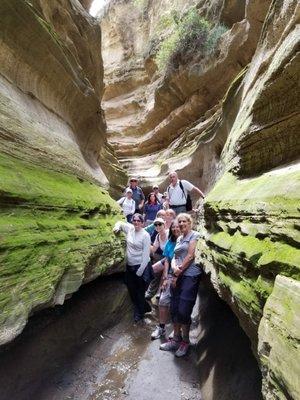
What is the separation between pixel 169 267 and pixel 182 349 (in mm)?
1504

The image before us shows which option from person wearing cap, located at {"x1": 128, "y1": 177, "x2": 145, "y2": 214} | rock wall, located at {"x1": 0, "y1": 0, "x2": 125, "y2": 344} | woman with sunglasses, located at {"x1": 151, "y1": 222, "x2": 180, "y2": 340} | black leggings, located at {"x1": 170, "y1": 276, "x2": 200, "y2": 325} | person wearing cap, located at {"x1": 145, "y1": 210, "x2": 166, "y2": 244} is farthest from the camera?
person wearing cap, located at {"x1": 128, "y1": 177, "x2": 145, "y2": 214}

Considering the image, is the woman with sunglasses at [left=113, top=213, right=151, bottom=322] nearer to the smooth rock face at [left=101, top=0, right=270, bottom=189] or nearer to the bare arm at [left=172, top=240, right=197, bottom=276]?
the bare arm at [left=172, top=240, right=197, bottom=276]

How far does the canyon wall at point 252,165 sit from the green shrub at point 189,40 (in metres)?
0.30

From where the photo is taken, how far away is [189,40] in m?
17.8

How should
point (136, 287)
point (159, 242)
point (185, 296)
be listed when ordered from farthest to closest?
point (159, 242) < point (136, 287) < point (185, 296)

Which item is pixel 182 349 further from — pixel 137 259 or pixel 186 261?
pixel 137 259

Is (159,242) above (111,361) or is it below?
above

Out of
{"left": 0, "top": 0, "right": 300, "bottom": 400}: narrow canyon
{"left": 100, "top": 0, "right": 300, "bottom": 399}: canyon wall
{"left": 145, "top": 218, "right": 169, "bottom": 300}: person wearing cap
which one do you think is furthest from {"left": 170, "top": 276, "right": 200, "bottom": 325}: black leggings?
{"left": 145, "top": 218, "right": 169, "bottom": 300}: person wearing cap

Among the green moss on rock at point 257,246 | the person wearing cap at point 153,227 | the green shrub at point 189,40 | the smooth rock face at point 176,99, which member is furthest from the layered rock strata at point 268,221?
the green shrub at point 189,40

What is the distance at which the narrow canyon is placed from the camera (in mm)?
3170

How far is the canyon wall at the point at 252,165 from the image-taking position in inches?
102

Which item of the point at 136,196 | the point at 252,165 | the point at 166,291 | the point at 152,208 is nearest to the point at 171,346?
the point at 166,291

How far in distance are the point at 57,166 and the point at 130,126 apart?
15446mm

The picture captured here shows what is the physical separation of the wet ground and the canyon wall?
3.89 feet
